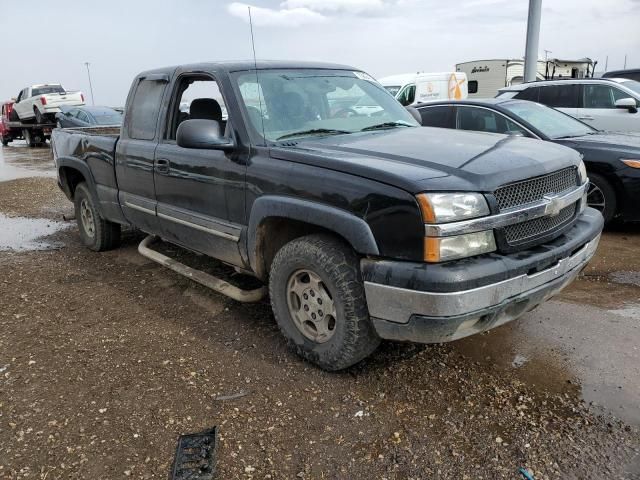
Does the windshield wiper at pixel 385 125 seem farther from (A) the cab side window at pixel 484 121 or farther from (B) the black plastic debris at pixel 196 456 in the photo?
(A) the cab side window at pixel 484 121

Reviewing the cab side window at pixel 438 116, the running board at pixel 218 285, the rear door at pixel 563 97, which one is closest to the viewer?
the running board at pixel 218 285

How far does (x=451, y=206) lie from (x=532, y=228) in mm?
637

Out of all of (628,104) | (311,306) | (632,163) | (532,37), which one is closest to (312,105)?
(311,306)

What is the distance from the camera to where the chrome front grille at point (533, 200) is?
2.75 meters

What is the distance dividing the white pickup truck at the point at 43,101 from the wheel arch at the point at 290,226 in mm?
21896

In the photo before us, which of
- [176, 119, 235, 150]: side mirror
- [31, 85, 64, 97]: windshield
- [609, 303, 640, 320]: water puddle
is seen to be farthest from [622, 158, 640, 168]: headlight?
[31, 85, 64, 97]: windshield

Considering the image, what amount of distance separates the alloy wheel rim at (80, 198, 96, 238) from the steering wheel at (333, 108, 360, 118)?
343 cm

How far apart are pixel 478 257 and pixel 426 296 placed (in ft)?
1.17

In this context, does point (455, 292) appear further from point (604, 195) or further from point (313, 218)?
point (604, 195)

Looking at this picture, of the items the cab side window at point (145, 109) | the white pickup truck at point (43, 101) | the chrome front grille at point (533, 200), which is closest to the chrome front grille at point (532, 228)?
the chrome front grille at point (533, 200)

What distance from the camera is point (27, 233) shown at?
7211 mm

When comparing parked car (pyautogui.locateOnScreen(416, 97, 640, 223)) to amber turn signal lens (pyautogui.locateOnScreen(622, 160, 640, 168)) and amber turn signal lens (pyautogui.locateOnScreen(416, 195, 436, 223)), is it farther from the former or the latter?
amber turn signal lens (pyautogui.locateOnScreen(416, 195, 436, 223))

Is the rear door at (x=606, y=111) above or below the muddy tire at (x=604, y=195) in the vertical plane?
above

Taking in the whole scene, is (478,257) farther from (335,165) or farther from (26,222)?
(26,222)
